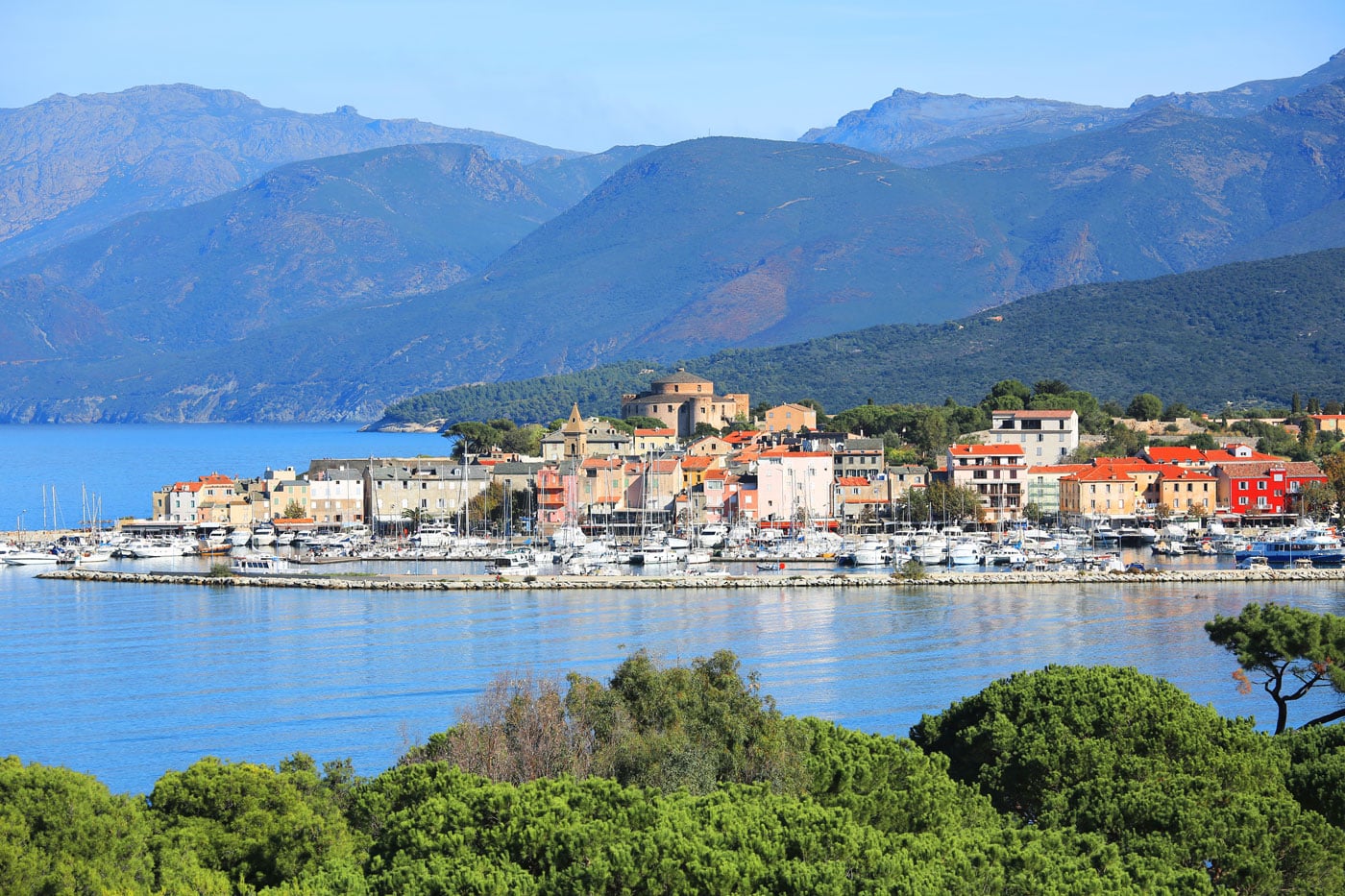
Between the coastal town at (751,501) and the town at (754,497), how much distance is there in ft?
0.23

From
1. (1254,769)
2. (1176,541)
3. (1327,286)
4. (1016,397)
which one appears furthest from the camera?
(1327,286)

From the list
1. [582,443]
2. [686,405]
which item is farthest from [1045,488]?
[686,405]

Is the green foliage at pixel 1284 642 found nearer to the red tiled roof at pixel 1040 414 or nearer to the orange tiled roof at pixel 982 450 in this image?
the orange tiled roof at pixel 982 450

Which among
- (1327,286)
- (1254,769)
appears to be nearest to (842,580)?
(1254,769)

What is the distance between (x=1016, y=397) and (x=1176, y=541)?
83.0ft

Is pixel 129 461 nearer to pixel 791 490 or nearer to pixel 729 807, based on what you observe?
pixel 791 490

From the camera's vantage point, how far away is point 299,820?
51.9ft

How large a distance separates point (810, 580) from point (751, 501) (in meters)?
14.9

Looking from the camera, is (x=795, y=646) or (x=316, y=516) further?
(x=316, y=516)

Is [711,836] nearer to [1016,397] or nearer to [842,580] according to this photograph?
[842,580]

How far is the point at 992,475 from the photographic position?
205 feet

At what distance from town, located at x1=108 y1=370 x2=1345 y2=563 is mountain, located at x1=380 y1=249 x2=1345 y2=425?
5885 cm

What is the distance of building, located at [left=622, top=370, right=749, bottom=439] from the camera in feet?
289

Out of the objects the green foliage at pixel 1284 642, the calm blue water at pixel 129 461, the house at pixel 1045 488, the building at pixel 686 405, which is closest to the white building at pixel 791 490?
the house at pixel 1045 488
